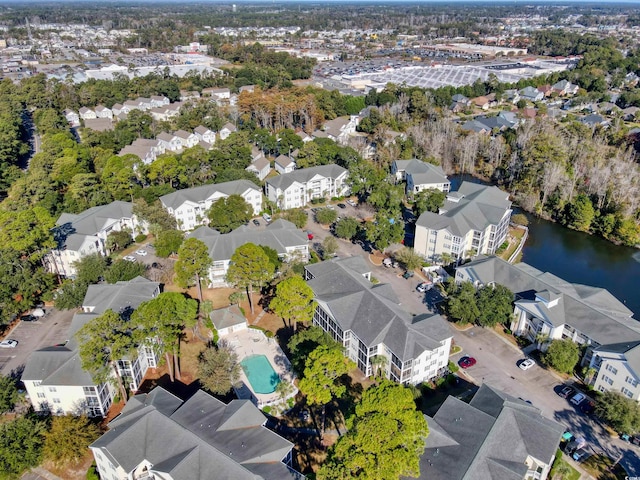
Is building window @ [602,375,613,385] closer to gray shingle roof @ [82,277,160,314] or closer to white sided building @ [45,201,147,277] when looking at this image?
gray shingle roof @ [82,277,160,314]

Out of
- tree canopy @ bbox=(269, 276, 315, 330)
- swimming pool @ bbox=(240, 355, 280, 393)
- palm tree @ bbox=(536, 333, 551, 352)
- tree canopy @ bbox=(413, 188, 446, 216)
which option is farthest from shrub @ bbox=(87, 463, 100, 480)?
tree canopy @ bbox=(413, 188, 446, 216)

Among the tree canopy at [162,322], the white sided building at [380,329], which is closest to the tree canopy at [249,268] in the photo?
the white sided building at [380,329]

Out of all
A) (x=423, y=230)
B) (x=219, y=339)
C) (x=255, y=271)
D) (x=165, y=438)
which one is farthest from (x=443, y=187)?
(x=165, y=438)

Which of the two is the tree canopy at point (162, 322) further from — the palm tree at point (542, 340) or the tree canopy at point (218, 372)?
the palm tree at point (542, 340)

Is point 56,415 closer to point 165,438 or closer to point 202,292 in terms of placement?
point 165,438

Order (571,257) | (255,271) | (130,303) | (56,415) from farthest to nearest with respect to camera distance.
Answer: (571,257) < (255,271) < (130,303) < (56,415)
